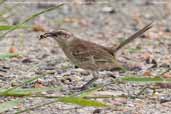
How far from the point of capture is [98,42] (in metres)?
10.7

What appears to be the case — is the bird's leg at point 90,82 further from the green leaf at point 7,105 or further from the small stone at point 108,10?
the small stone at point 108,10

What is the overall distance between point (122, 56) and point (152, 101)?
278 centimetres

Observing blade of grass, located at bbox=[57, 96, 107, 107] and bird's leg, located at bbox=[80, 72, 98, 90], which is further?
bird's leg, located at bbox=[80, 72, 98, 90]

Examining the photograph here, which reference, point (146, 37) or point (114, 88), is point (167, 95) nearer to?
point (114, 88)

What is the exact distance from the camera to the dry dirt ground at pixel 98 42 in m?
6.47

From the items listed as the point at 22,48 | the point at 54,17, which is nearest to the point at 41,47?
the point at 22,48

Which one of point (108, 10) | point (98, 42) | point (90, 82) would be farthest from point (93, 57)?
point (108, 10)

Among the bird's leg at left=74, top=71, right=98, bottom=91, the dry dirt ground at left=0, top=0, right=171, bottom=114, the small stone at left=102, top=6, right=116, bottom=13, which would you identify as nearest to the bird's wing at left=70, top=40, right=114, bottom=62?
the bird's leg at left=74, top=71, right=98, bottom=91

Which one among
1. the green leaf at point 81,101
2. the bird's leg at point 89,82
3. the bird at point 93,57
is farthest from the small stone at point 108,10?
the green leaf at point 81,101

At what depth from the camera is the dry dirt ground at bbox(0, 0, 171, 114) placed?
647 centimetres

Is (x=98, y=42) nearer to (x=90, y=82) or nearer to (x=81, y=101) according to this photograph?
(x=90, y=82)

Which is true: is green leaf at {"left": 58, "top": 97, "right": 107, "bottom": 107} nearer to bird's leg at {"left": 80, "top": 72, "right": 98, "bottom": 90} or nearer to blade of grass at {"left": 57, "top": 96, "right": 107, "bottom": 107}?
blade of grass at {"left": 57, "top": 96, "right": 107, "bottom": 107}

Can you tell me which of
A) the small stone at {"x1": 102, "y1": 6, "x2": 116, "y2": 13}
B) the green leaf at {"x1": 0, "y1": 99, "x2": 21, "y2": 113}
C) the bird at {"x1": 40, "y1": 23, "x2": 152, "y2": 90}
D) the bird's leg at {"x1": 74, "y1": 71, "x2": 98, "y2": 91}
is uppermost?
the small stone at {"x1": 102, "y1": 6, "x2": 116, "y2": 13}

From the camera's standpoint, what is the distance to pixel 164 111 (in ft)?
20.4
